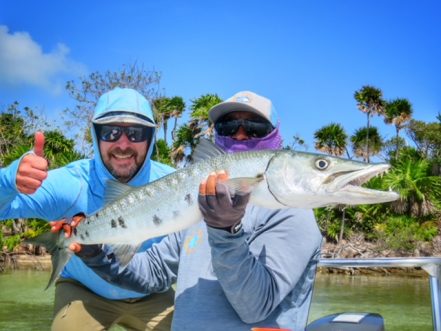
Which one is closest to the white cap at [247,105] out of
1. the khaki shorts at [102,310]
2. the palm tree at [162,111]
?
the khaki shorts at [102,310]

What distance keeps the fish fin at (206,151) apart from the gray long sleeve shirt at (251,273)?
34cm

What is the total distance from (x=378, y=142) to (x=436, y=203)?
49.0 ft

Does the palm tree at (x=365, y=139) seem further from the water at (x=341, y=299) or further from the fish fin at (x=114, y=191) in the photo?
the fish fin at (x=114, y=191)

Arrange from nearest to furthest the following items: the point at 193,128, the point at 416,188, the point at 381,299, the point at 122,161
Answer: the point at 122,161
the point at 381,299
the point at 416,188
the point at 193,128

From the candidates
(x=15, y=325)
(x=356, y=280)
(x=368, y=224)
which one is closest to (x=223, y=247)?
(x=15, y=325)

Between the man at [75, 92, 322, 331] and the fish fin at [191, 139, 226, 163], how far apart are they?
0.18m

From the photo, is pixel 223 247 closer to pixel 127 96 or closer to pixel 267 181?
pixel 267 181

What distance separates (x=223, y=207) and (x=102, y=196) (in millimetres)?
2276

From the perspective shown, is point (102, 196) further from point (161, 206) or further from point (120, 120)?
point (161, 206)

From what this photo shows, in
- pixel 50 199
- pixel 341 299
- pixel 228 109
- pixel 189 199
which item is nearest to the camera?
pixel 189 199

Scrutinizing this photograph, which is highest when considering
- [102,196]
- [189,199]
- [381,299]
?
[102,196]

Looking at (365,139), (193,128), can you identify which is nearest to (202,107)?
(193,128)

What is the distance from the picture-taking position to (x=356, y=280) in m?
22.2

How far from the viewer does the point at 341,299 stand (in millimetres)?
16281
